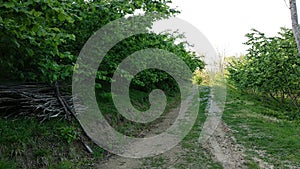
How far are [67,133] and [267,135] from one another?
3.92 meters

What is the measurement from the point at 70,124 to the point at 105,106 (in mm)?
1390

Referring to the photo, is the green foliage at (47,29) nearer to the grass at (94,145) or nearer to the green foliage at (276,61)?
the grass at (94,145)

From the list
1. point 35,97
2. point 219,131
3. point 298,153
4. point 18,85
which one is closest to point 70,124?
point 35,97

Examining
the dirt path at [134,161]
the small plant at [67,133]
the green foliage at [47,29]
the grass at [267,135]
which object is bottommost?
the dirt path at [134,161]

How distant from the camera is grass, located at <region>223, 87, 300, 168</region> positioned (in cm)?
428

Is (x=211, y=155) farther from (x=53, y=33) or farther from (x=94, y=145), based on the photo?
(x=53, y=33)

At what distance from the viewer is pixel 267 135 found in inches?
221

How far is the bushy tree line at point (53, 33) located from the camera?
197cm

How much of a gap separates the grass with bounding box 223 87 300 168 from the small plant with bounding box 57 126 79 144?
2.69 metres

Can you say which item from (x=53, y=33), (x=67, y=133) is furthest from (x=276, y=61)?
(x=53, y=33)

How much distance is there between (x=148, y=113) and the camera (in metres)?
7.91

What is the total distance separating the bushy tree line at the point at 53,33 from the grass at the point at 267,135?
2.68 meters

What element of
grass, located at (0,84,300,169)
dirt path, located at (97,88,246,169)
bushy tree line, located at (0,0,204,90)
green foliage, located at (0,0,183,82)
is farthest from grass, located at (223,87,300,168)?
green foliage, located at (0,0,183,82)

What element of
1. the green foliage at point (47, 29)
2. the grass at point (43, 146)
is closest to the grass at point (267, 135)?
the grass at point (43, 146)
